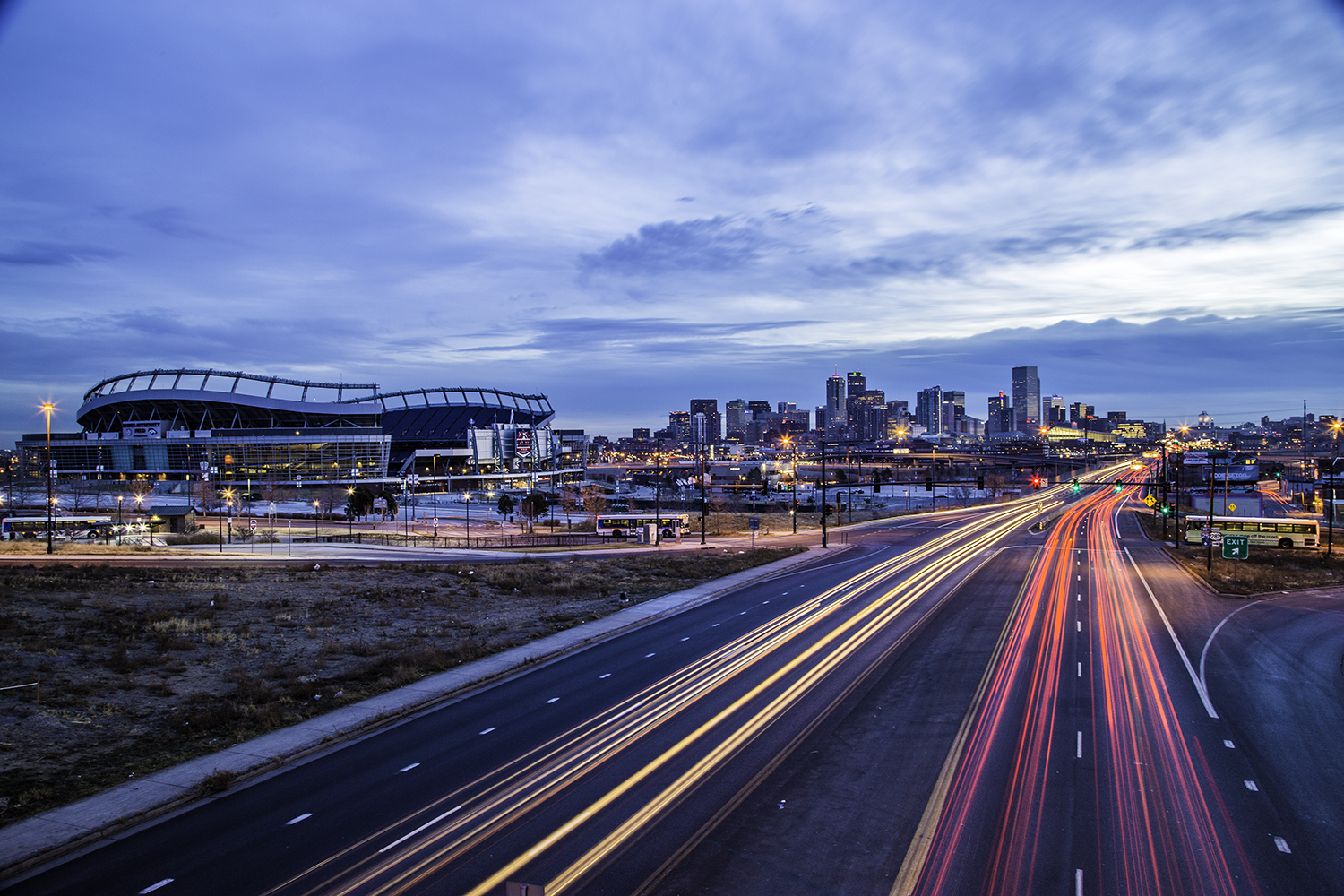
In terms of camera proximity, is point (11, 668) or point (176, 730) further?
point (11, 668)

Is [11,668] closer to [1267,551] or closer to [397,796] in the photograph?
[397,796]

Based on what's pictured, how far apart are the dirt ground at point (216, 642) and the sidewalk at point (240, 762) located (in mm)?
584

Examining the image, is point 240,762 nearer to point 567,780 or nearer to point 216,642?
point 567,780

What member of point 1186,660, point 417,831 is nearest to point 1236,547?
point 1186,660

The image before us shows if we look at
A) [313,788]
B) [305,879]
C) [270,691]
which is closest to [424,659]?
[270,691]

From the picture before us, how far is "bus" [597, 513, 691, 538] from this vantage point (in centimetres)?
7144

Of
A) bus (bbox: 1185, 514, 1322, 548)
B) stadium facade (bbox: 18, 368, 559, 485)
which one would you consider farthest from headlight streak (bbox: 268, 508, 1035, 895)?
stadium facade (bbox: 18, 368, 559, 485)

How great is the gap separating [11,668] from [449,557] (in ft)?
108

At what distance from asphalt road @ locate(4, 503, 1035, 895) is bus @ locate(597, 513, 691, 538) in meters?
43.4

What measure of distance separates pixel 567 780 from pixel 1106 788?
440 inches

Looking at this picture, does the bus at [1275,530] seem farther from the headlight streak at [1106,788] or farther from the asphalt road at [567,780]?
the asphalt road at [567,780]

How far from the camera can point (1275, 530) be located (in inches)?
2174

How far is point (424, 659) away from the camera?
2412 centimetres

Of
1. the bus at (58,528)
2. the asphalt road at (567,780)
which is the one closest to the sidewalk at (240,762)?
the asphalt road at (567,780)
